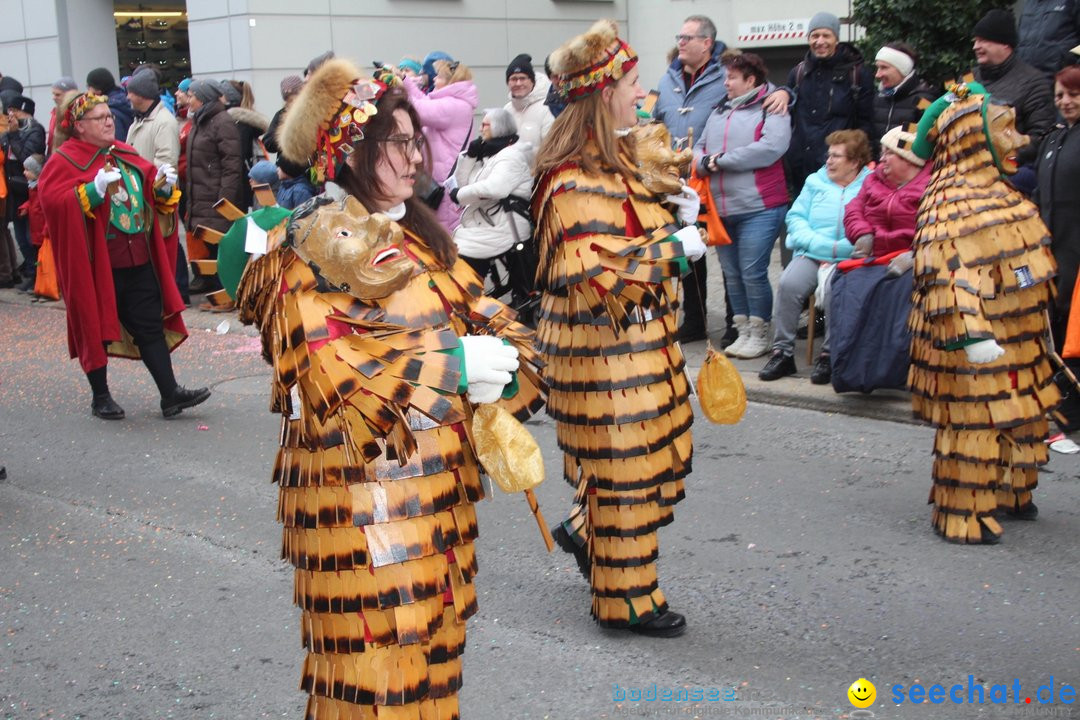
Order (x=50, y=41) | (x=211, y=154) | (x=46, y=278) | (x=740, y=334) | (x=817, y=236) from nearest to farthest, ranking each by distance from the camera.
Result: (x=817, y=236)
(x=740, y=334)
(x=211, y=154)
(x=46, y=278)
(x=50, y=41)

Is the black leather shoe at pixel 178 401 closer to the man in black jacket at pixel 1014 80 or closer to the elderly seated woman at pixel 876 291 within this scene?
the elderly seated woman at pixel 876 291

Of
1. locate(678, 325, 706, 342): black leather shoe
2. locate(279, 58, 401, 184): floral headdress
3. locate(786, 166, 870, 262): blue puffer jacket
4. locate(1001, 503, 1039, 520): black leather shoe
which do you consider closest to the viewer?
locate(279, 58, 401, 184): floral headdress

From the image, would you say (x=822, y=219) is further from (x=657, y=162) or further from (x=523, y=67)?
(x=657, y=162)

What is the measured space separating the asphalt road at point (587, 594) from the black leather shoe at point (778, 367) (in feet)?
2.96

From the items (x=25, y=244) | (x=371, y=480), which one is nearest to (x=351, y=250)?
(x=371, y=480)

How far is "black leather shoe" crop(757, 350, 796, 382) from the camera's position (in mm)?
7875

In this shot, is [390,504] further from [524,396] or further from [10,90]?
[10,90]

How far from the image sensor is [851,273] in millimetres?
7195

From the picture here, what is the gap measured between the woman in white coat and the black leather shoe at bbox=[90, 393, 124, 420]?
2.62m

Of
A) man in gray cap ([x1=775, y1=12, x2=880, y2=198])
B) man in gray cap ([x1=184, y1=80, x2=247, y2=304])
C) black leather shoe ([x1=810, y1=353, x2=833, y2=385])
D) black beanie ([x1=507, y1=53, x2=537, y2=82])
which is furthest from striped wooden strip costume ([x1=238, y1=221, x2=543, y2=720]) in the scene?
man in gray cap ([x1=184, y1=80, x2=247, y2=304])

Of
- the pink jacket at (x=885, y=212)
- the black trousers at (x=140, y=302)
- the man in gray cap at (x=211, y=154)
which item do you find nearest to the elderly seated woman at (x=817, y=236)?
the pink jacket at (x=885, y=212)

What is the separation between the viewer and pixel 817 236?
7.77 meters

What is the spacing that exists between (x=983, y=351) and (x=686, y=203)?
1362 mm

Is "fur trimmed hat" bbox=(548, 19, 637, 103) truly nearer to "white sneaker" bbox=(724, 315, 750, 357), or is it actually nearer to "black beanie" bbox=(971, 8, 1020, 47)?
"black beanie" bbox=(971, 8, 1020, 47)
